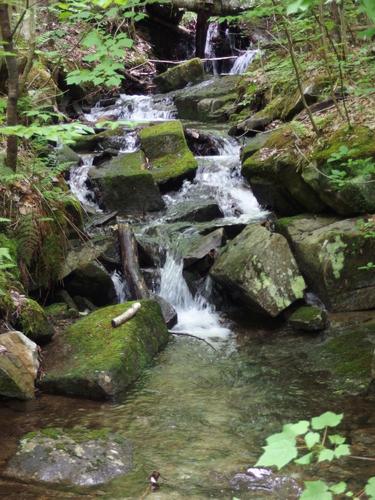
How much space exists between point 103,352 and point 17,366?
82 cm

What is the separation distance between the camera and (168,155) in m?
10.0

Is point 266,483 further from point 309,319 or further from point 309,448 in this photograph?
point 309,319

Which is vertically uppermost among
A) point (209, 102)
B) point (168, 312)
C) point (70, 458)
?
point (209, 102)

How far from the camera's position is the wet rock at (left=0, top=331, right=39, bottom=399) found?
4750 mm

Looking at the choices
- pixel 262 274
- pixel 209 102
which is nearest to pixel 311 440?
pixel 262 274

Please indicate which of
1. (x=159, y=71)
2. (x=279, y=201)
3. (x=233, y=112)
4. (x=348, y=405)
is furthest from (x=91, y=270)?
(x=159, y=71)

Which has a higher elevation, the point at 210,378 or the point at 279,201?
the point at 279,201

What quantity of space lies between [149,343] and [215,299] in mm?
1642

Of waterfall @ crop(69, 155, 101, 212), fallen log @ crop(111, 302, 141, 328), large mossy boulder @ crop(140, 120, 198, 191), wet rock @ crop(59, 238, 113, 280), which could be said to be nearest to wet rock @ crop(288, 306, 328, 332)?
fallen log @ crop(111, 302, 141, 328)

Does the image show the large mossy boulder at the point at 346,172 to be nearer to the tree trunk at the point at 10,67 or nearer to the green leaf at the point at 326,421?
the tree trunk at the point at 10,67

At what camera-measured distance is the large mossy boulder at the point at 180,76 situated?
15.7 m

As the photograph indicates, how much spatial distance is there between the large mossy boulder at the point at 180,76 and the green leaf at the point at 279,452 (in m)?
15.1

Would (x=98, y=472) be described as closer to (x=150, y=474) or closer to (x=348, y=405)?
(x=150, y=474)

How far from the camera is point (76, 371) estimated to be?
5.00 meters
